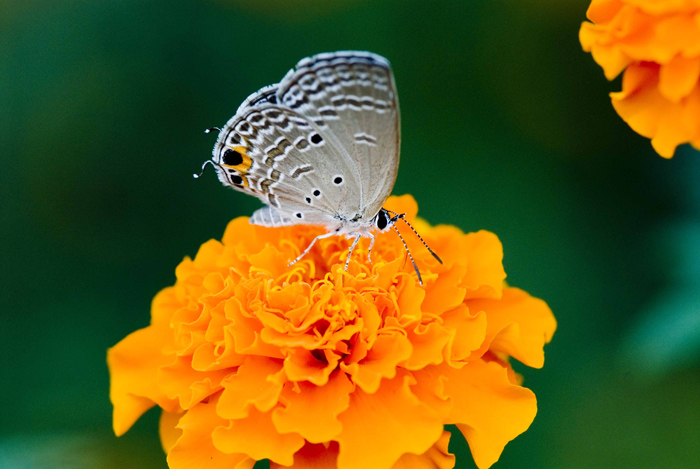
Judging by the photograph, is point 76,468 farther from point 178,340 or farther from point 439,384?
point 439,384

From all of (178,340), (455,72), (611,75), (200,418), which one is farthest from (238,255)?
(455,72)

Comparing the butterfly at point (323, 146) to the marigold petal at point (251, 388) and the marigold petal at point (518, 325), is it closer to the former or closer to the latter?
the marigold petal at point (518, 325)

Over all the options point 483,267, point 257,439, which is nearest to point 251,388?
point 257,439

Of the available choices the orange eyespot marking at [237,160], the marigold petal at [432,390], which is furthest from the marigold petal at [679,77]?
the orange eyespot marking at [237,160]

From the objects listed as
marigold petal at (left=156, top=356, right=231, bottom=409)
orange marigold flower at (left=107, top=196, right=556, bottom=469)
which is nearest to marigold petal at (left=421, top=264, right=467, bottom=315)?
orange marigold flower at (left=107, top=196, right=556, bottom=469)

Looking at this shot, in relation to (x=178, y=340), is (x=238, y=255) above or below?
above

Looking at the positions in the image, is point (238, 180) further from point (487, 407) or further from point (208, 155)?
point (208, 155)
